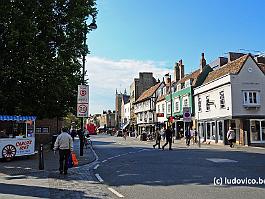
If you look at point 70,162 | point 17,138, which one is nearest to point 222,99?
point 17,138

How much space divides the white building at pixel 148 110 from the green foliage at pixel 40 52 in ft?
145

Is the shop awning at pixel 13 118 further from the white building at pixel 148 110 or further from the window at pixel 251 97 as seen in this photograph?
the white building at pixel 148 110

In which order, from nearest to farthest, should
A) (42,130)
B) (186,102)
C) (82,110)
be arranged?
(82,110) < (42,130) < (186,102)

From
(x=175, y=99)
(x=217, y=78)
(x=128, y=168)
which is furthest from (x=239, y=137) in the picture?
(x=128, y=168)

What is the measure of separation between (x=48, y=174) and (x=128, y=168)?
11.0 feet

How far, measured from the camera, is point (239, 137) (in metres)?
34.7

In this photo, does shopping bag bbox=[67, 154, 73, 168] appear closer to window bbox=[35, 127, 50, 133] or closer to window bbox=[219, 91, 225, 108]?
window bbox=[35, 127, 50, 133]

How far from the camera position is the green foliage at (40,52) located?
67.7 ft

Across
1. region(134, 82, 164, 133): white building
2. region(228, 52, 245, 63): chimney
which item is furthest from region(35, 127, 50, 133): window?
region(134, 82, 164, 133): white building

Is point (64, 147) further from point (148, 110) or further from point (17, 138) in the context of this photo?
point (148, 110)

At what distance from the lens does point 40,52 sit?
21.6 m

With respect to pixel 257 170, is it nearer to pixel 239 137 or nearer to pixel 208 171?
pixel 208 171

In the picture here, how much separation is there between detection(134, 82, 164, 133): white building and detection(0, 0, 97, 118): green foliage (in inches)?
1744

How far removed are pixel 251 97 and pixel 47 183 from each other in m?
28.5
